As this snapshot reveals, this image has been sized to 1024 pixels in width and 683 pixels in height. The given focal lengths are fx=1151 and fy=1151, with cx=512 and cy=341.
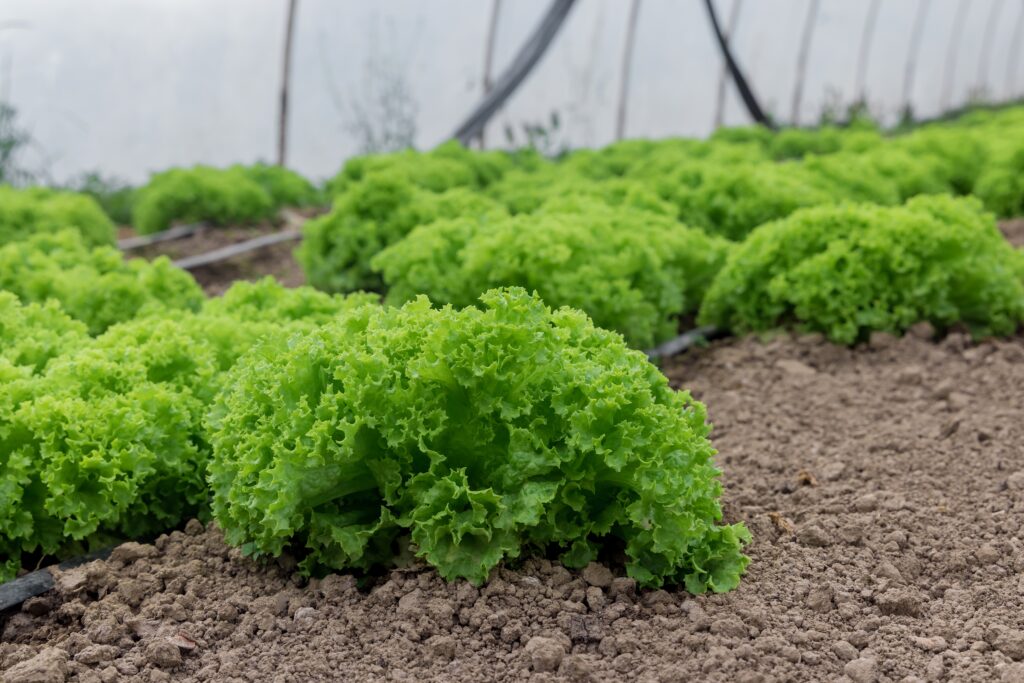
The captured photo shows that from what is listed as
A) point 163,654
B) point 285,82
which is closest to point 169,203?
point 285,82

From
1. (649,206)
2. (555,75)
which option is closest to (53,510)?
(649,206)

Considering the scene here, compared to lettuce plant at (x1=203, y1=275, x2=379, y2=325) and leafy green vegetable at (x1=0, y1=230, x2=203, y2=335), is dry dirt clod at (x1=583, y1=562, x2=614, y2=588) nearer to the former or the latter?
lettuce plant at (x1=203, y1=275, x2=379, y2=325)

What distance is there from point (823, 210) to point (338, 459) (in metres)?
4.48

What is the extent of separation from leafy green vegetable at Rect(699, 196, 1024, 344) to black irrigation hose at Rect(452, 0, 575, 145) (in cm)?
869

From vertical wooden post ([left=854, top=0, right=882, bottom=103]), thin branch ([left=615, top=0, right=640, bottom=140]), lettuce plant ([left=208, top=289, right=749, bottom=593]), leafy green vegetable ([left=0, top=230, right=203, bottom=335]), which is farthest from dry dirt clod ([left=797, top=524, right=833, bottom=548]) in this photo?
vertical wooden post ([left=854, top=0, right=882, bottom=103])

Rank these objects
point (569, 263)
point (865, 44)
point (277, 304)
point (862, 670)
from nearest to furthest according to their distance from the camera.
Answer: point (862, 670), point (277, 304), point (569, 263), point (865, 44)

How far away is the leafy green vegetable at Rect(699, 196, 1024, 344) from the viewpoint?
660 cm

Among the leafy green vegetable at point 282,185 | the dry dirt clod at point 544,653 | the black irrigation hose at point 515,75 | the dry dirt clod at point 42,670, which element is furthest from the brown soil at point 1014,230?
the dry dirt clod at point 42,670

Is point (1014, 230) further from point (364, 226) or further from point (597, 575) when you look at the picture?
point (597, 575)

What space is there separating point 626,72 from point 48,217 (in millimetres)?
13597

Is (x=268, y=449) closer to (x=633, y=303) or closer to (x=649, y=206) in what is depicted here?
(x=633, y=303)

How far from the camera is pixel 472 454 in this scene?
3527 millimetres

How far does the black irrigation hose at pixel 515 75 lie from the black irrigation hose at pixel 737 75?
485 cm

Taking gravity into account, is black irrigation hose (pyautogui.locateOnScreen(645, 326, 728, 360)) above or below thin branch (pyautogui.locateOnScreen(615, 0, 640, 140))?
below
